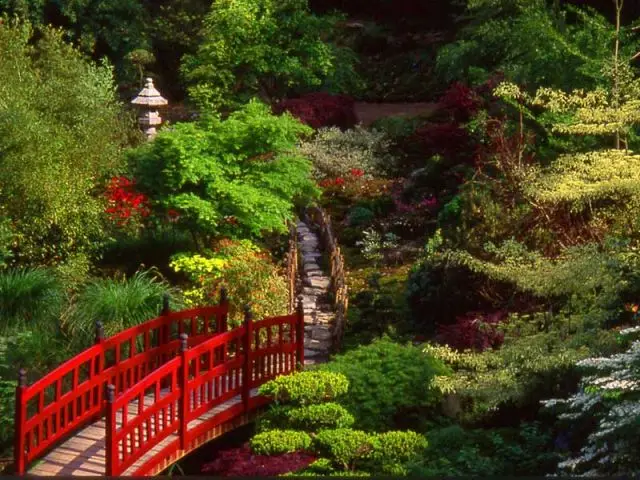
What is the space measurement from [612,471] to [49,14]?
30.2m

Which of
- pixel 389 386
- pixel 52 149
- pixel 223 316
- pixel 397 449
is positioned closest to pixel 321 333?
pixel 223 316

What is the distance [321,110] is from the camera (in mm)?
35656

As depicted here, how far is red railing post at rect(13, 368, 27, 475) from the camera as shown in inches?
629

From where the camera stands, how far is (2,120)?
848 inches

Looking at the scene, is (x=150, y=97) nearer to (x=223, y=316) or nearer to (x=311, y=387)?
(x=223, y=316)

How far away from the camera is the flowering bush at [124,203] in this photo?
78.3ft

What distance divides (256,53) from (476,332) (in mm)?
17875

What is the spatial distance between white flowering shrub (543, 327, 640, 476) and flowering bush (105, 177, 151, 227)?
12.2 metres

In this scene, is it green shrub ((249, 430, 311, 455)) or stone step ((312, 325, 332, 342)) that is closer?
green shrub ((249, 430, 311, 455))

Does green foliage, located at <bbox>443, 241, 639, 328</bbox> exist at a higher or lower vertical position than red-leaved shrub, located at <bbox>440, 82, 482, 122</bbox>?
lower

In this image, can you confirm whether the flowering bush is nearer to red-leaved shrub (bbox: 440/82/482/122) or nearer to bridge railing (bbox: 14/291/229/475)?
bridge railing (bbox: 14/291/229/475)

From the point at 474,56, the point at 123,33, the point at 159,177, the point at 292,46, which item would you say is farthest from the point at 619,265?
the point at 123,33

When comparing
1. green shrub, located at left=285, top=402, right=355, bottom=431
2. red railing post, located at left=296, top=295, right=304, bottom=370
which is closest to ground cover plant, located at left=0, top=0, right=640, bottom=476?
green shrub, located at left=285, top=402, right=355, bottom=431

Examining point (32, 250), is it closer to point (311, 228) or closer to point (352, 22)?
point (311, 228)
